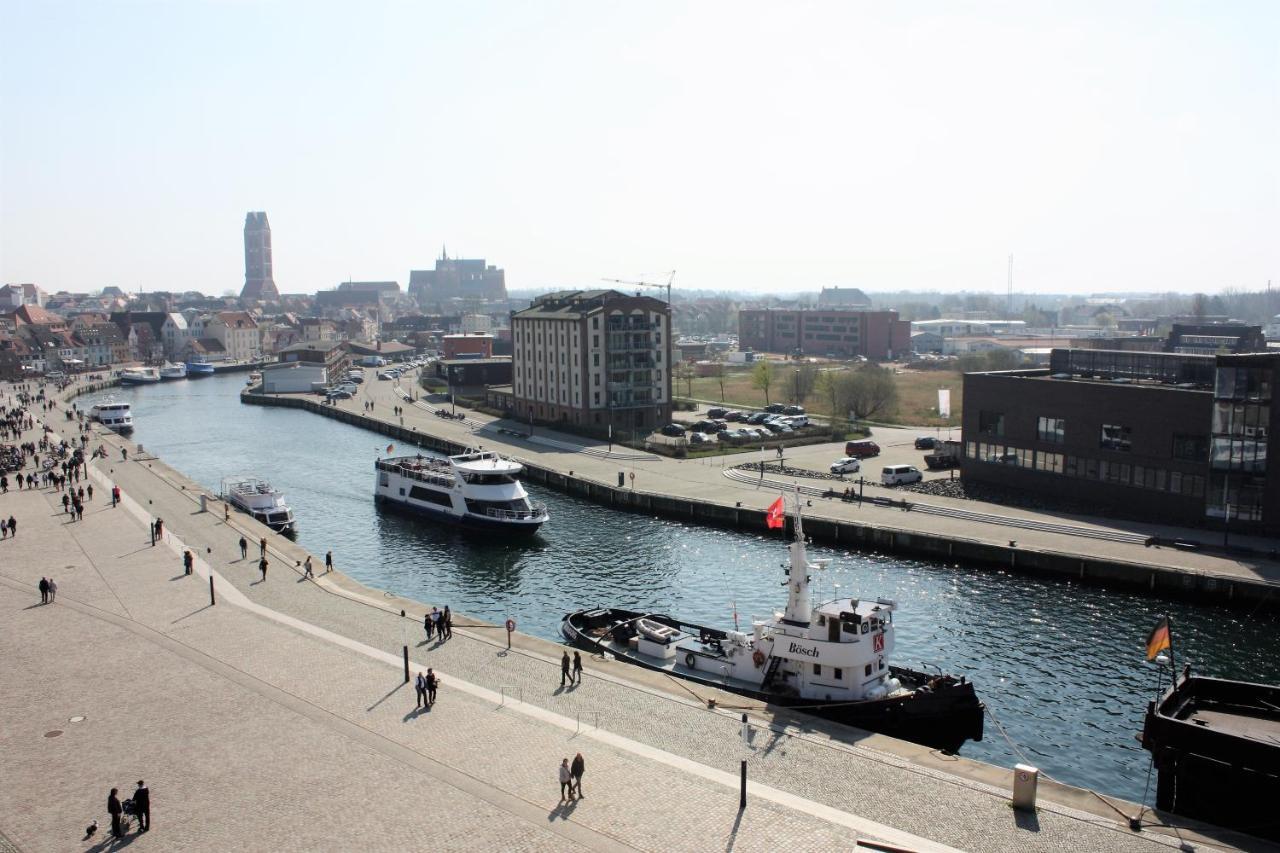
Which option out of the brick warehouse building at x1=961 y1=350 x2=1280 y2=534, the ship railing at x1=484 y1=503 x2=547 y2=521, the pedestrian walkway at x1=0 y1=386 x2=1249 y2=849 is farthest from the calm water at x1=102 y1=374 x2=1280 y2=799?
the brick warehouse building at x1=961 y1=350 x2=1280 y2=534

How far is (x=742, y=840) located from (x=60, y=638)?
29.3m

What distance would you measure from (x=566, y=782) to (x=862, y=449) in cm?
5893

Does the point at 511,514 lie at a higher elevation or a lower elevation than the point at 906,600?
higher

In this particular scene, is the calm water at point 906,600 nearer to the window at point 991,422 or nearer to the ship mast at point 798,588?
the ship mast at point 798,588

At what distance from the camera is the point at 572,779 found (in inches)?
1024

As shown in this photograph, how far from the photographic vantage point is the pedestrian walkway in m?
24.6

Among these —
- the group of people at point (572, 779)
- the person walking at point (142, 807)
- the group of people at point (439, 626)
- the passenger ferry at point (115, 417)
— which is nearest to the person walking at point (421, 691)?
the group of people at point (439, 626)

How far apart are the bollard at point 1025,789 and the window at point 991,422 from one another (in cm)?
4346

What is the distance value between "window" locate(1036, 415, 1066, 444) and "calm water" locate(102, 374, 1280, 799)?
14.6 metres

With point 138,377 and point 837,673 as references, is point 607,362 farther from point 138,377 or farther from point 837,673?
point 138,377

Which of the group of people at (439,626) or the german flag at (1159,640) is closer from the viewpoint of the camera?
the german flag at (1159,640)

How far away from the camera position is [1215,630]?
141 ft

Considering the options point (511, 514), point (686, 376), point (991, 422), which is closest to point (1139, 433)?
point (991, 422)

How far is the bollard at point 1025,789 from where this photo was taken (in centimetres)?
2523
